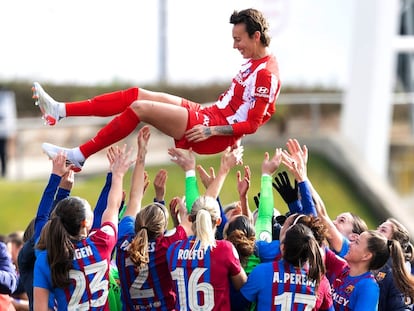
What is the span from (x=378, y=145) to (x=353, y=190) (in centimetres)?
84

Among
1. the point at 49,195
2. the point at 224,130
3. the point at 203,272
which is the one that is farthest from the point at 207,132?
the point at 203,272

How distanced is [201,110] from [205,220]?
1.52 metres

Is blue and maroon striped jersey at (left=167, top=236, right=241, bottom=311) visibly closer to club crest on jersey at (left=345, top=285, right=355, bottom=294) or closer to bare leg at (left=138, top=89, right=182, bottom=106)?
club crest on jersey at (left=345, top=285, right=355, bottom=294)

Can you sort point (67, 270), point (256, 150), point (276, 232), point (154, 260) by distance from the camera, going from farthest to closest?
point (256, 150) < point (276, 232) < point (154, 260) < point (67, 270)

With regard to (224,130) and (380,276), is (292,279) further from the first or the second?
(224,130)

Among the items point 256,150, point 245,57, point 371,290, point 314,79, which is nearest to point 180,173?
point 256,150

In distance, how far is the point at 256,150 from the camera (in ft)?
→ 52.5

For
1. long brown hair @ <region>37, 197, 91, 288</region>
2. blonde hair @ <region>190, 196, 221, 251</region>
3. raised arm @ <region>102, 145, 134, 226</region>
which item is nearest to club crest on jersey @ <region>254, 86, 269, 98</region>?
raised arm @ <region>102, 145, 134, 226</region>

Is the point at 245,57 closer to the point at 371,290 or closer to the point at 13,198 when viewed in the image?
the point at 371,290

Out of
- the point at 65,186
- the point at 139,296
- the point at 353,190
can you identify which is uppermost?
the point at 65,186

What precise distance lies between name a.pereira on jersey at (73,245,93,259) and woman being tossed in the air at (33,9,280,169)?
1.09 metres

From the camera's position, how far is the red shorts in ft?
22.4

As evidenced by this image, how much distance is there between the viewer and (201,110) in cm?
694

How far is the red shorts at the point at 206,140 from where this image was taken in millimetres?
6836
